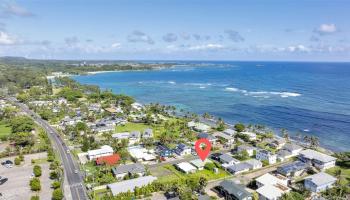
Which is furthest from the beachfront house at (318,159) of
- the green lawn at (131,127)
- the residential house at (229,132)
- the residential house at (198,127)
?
the green lawn at (131,127)

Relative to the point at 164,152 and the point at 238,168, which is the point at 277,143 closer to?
the point at 238,168

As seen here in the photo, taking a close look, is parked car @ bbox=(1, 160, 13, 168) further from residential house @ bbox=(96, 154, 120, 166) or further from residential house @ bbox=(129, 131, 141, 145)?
residential house @ bbox=(129, 131, 141, 145)

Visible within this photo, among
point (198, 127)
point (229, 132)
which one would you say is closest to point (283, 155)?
point (229, 132)

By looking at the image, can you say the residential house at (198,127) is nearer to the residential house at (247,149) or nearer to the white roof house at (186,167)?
the residential house at (247,149)

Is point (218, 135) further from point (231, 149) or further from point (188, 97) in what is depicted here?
point (188, 97)

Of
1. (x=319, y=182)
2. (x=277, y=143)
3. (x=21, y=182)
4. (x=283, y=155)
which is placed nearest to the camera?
(x=319, y=182)

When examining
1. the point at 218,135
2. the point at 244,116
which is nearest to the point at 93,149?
the point at 218,135
